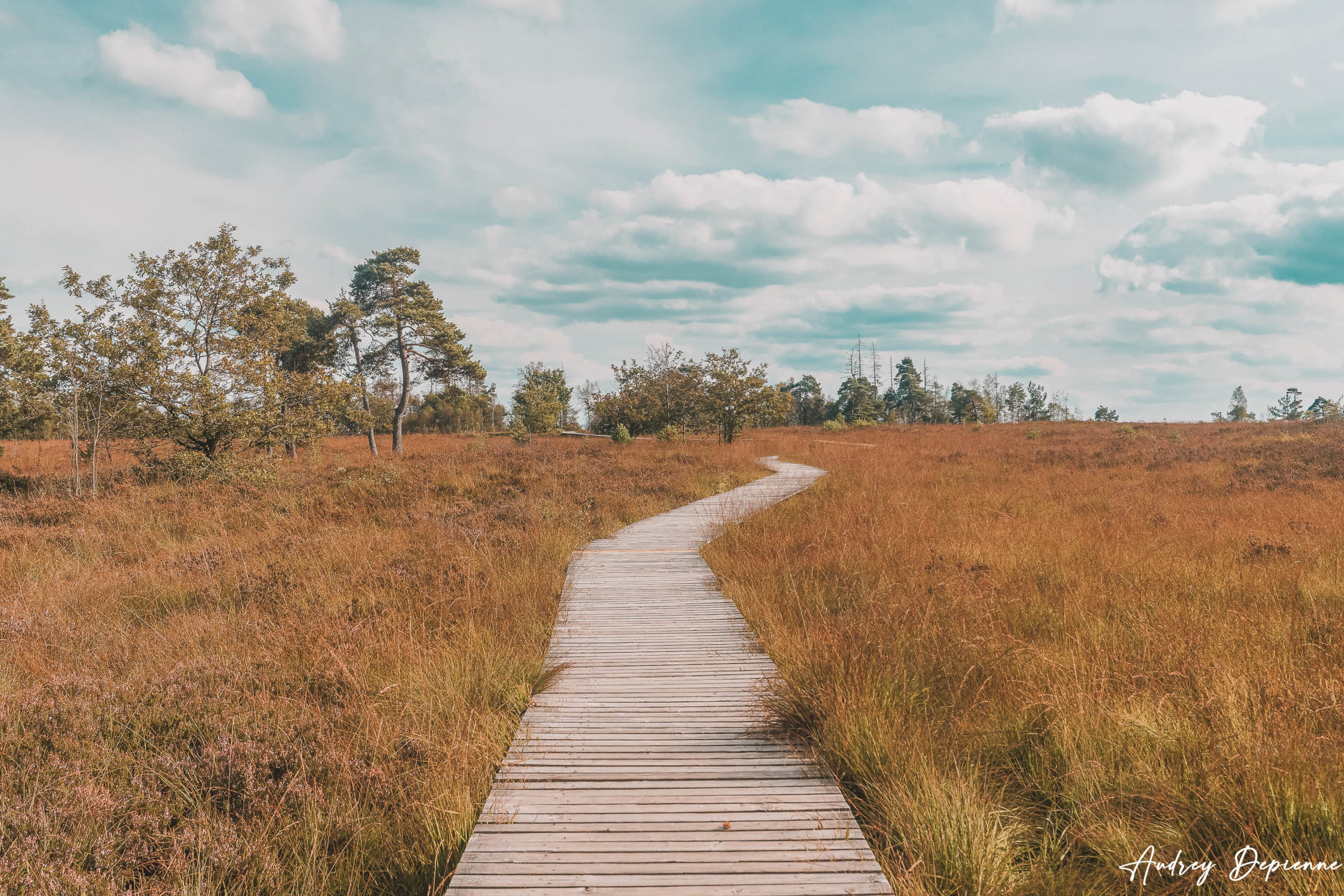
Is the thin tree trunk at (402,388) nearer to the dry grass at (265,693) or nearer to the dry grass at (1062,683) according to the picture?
the dry grass at (265,693)

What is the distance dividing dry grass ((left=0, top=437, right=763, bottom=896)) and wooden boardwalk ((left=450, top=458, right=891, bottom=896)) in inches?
10.5

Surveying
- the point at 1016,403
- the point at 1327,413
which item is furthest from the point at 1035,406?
the point at 1327,413

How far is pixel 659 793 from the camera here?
117 inches

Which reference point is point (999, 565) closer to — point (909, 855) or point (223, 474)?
point (909, 855)

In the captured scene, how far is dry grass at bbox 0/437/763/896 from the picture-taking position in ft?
8.72

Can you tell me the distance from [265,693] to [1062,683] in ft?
15.8

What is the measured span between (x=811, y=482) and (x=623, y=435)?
1932cm

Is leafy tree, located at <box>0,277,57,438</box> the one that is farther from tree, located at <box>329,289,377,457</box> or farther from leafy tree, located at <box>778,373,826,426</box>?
leafy tree, located at <box>778,373,826,426</box>

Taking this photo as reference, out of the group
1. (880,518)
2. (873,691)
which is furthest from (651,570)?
(873,691)

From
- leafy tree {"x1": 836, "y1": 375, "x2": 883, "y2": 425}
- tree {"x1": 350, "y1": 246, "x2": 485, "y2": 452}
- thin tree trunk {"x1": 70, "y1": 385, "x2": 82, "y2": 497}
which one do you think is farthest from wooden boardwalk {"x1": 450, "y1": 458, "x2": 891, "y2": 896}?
leafy tree {"x1": 836, "y1": 375, "x2": 883, "y2": 425}

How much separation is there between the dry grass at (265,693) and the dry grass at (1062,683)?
6.50ft

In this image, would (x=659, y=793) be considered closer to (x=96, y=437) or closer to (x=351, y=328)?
(x=96, y=437)

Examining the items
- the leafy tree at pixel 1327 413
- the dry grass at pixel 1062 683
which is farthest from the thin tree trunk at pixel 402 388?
the leafy tree at pixel 1327 413

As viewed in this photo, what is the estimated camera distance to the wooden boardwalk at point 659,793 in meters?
2.41
